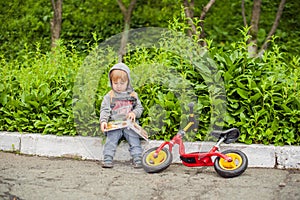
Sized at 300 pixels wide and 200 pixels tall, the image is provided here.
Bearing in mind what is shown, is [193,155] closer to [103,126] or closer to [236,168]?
[236,168]

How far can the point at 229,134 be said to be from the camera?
4.93m

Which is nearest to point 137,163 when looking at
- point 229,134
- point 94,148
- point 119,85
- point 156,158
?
point 156,158

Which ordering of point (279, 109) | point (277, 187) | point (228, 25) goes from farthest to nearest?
point (228, 25)
point (279, 109)
point (277, 187)

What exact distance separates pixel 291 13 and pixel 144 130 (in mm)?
7968

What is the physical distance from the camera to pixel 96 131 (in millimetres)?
5578

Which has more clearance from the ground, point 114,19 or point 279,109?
point 114,19

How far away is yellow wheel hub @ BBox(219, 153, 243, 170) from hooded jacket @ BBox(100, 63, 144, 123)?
3.51ft

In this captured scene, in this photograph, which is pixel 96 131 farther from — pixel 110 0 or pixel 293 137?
pixel 110 0

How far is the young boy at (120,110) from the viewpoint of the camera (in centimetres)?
520

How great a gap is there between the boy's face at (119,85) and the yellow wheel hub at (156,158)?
0.77 metres

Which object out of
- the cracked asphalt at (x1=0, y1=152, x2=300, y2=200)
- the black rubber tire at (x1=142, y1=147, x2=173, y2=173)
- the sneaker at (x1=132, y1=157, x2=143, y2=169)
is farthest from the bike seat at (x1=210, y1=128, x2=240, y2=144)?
the sneaker at (x1=132, y1=157, x2=143, y2=169)

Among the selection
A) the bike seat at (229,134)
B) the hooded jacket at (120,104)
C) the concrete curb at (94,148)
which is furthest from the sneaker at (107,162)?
the bike seat at (229,134)

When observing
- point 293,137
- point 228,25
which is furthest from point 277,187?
point 228,25

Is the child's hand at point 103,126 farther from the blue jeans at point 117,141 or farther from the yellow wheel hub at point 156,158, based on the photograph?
the yellow wheel hub at point 156,158
